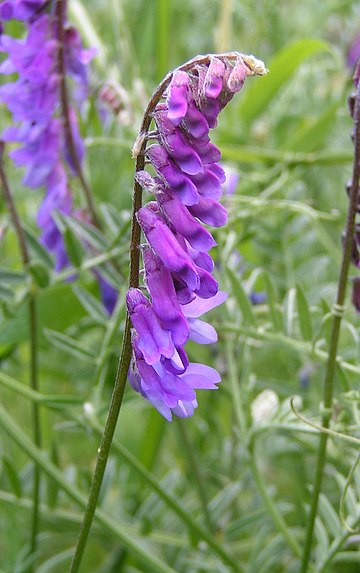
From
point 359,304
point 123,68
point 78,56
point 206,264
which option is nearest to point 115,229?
point 78,56

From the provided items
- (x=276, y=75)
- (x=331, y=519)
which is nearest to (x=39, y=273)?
(x=331, y=519)

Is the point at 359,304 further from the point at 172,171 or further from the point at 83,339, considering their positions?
the point at 83,339

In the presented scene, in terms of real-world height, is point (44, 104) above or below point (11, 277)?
above

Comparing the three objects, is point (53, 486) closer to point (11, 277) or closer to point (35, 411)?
point (35, 411)

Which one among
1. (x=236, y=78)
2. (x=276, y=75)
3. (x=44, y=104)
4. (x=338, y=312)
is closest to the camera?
(x=236, y=78)

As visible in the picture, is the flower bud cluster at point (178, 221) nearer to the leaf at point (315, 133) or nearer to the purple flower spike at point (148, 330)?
the purple flower spike at point (148, 330)

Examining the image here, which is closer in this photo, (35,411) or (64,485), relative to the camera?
(64,485)
